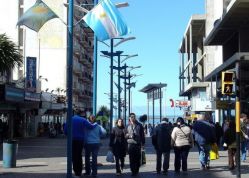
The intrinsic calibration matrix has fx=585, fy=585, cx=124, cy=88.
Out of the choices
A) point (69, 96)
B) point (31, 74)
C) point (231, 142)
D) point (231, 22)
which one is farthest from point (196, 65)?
point (69, 96)

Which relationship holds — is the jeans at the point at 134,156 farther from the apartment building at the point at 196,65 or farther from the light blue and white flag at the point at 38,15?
the apartment building at the point at 196,65

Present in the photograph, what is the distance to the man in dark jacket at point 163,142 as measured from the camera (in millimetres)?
17891

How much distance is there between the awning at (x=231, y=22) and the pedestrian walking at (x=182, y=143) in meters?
16.1

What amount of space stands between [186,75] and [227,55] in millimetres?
42676

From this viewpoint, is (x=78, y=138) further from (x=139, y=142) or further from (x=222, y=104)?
(x=222, y=104)

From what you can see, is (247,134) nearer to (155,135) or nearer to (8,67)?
(155,135)

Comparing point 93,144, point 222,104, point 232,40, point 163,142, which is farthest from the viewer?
point 232,40

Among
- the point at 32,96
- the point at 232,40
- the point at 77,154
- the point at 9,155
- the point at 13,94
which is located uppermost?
the point at 232,40

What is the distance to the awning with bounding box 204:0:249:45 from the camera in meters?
34.0

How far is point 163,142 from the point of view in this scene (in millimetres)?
17969

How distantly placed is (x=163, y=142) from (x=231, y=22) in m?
22.5

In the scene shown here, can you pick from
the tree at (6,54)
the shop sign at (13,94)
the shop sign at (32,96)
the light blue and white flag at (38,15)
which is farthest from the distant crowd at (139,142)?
the shop sign at (32,96)

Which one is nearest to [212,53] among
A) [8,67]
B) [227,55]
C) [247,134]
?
[227,55]

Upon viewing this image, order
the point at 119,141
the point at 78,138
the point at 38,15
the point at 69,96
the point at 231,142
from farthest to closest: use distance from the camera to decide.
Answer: the point at 231,142, the point at 119,141, the point at 78,138, the point at 38,15, the point at 69,96
